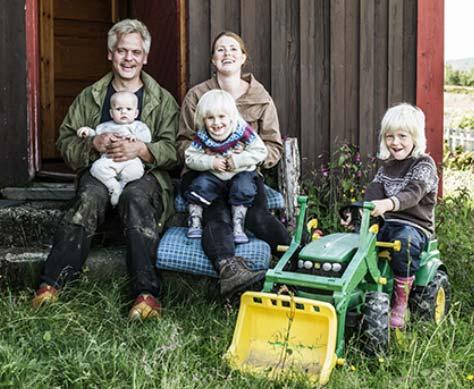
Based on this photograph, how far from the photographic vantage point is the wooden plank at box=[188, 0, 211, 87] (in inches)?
219

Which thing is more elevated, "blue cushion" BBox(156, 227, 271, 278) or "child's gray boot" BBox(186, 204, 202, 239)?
"child's gray boot" BBox(186, 204, 202, 239)

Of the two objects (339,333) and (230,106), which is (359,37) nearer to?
(230,106)

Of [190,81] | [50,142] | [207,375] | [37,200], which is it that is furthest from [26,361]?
[50,142]

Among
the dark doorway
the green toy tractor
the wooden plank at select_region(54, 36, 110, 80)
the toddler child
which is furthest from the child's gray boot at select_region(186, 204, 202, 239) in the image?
the wooden plank at select_region(54, 36, 110, 80)

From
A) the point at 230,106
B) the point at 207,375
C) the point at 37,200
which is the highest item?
the point at 230,106

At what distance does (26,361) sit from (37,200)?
2.45 m

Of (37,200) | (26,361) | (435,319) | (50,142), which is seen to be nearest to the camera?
(26,361)

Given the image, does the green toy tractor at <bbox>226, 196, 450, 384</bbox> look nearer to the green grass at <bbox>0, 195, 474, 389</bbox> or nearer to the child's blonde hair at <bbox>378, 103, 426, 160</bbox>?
the green grass at <bbox>0, 195, 474, 389</bbox>

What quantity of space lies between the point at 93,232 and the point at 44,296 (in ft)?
1.64

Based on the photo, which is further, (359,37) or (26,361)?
(359,37)

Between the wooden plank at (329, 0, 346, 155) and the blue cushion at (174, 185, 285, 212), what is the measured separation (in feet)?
4.16

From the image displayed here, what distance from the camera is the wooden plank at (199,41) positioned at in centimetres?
555

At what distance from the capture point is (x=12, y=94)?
585cm

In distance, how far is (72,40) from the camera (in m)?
8.05
